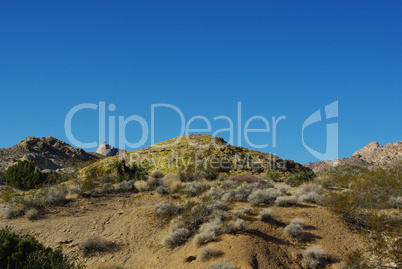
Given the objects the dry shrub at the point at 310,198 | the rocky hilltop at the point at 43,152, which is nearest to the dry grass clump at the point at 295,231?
the dry shrub at the point at 310,198

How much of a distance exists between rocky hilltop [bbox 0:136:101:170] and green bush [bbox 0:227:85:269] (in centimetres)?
3398

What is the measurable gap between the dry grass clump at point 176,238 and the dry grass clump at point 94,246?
2626 mm

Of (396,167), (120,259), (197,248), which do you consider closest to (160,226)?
(120,259)

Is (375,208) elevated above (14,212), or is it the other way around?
(375,208)

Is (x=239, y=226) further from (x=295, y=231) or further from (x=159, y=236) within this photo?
(x=159, y=236)

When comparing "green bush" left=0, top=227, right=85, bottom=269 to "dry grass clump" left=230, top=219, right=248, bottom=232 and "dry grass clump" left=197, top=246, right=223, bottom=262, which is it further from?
"dry grass clump" left=230, top=219, right=248, bottom=232

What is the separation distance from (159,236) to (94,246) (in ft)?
9.36

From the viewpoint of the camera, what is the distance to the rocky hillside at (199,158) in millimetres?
25812

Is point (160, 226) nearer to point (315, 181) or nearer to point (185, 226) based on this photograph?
point (185, 226)

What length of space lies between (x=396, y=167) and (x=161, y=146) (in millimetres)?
20118

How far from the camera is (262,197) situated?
15906mm

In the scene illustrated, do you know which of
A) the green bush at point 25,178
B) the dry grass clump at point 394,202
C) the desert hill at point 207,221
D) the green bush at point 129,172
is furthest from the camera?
the green bush at point 25,178

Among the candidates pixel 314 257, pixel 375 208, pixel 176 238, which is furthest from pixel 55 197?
pixel 375 208

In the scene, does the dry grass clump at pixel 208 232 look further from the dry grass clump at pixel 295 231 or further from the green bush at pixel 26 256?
the green bush at pixel 26 256
